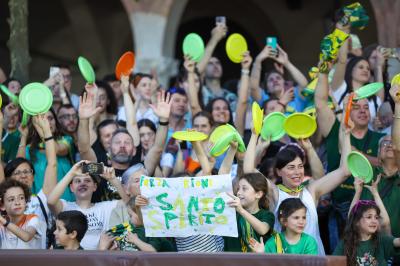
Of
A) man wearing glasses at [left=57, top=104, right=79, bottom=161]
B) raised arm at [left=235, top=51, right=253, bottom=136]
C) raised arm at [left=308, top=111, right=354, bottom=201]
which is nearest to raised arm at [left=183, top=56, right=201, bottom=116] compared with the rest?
raised arm at [left=235, top=51, right=253, bottom=136]

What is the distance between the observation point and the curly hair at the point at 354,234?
5969mm

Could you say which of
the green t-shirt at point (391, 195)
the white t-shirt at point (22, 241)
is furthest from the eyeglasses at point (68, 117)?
the green t-shirt at point (391, 195)

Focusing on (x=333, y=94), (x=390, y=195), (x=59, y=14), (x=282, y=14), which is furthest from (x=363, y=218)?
(x=59, y=14)

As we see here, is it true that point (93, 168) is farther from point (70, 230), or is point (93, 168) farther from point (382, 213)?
point (382, 213)

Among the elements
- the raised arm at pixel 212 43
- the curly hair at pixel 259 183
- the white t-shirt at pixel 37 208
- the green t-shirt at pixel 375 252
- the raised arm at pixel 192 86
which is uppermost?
the raised arm at pixel 212 43

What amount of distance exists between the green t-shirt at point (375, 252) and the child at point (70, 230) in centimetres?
172

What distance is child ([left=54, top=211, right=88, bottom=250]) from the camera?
20.0 feet

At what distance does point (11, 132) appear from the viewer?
25.8 feet

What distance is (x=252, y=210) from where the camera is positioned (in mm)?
5926

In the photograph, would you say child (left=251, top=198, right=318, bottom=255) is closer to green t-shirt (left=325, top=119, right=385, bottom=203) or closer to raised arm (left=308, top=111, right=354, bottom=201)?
raised arm (left=308, top=111, right=354, bottom=201)

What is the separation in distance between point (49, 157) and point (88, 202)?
0.47 meters

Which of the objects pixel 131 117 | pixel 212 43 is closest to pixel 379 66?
pixel 212 43

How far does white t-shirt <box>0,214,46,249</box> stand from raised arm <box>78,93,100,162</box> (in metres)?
0.83

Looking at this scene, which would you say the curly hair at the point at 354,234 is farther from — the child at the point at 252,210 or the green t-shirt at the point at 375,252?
the child at the point at 252,210
